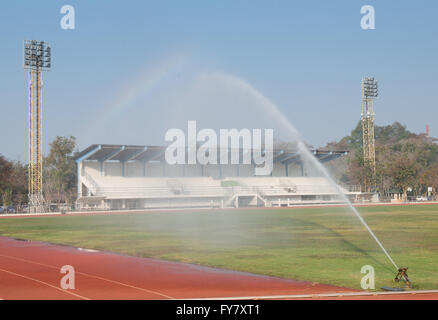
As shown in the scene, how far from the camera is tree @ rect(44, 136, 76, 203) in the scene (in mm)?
95938

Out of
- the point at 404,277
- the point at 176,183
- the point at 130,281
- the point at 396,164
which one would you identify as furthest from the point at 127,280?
the point at 396,164

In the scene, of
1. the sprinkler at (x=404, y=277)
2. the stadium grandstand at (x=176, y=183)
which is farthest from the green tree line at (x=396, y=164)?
the sprinkler at (x=404, y=277)

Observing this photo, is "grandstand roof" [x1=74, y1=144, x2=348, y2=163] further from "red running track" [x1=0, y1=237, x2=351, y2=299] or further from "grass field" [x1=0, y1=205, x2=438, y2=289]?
"red running track" [x1=0, y1=237, x2=351, y2=299]

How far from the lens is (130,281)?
15.3 metres

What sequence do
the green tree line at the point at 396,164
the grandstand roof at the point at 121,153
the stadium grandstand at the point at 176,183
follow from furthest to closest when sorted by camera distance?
the green tree line at the point at 396,164 → the stadium grandstand at the point at 176,183 → the grandstand roof at the point at 121,153

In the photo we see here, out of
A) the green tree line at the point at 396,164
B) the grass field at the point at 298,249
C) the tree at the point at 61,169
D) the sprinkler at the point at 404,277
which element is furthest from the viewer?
the green tree line at the point at 396,164

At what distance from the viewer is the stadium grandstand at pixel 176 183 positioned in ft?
265

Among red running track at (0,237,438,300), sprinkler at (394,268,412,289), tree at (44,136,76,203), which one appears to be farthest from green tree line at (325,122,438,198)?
sprinkler at (394,268,412,289)

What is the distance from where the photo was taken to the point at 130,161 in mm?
86562

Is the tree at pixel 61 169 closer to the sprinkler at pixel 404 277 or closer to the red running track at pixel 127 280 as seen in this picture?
the red running track at pixel 127 280

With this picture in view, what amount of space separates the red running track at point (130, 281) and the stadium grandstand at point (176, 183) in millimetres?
57057
